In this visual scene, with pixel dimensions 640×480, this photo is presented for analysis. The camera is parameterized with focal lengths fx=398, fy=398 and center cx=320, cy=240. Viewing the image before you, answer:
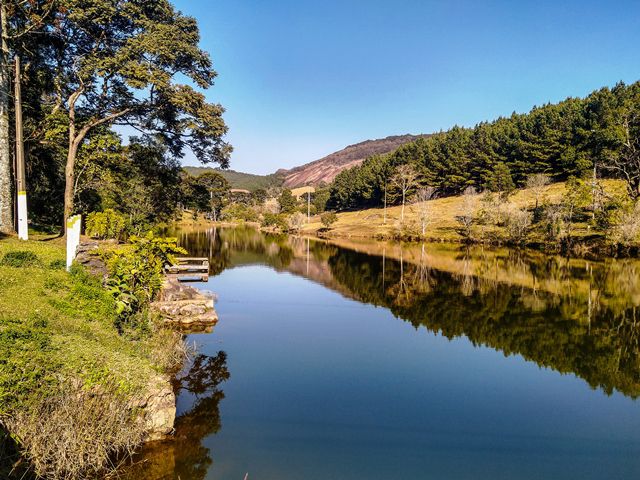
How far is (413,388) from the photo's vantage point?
12195 mm

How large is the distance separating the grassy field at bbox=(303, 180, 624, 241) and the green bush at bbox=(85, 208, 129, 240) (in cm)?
4911

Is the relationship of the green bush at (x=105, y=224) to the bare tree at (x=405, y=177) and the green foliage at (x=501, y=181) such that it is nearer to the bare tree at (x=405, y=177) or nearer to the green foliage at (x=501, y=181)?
the bare tree at (x=405, y=177)

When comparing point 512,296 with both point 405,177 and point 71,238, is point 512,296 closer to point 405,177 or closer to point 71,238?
point 71,238

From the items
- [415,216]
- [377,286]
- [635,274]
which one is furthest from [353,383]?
[415,216]

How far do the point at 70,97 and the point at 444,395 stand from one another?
2503cm

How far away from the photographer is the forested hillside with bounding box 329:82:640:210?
224 feet

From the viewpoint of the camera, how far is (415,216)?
80938mm

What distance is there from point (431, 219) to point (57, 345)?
73.7 metres

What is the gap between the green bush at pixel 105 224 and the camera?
3077 cm

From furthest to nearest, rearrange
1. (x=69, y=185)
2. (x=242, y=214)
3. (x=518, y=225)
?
(x=242, y=214) → (x=518, y=225) → (x=69, y=185)

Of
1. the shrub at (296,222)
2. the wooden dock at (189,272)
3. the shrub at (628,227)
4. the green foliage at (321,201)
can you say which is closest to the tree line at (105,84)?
the wooden dock at (189,272)

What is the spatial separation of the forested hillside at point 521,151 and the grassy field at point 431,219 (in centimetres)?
444

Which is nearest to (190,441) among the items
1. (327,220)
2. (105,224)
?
(105,224)

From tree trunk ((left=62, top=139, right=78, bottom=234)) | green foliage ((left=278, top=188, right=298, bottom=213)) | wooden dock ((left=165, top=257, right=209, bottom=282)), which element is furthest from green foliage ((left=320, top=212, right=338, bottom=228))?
tree trunk ((left=62, top=139, right=78, bottom=234))
